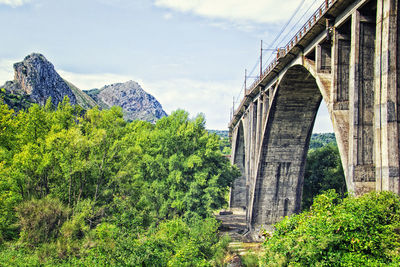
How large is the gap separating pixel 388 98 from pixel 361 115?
2.38m

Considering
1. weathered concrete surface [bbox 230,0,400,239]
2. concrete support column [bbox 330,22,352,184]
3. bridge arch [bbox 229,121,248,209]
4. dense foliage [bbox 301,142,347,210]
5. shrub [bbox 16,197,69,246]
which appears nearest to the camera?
weathered concrete surface [bbox 230,0,400,239]

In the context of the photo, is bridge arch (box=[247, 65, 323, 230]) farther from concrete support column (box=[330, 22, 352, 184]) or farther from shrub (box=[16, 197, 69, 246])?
shrub (box=[16, 197, 69, 246])

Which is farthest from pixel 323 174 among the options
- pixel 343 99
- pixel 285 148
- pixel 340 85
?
pixel 340 85

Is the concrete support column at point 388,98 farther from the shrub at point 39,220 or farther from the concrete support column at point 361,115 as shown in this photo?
the shrub at point 39,220

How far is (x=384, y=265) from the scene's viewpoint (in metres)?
Answer: 9.16

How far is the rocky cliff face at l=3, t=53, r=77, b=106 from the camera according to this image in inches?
3688

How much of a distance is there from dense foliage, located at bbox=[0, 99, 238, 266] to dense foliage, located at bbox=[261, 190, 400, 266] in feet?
18.1

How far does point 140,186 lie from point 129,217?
4.78 meters

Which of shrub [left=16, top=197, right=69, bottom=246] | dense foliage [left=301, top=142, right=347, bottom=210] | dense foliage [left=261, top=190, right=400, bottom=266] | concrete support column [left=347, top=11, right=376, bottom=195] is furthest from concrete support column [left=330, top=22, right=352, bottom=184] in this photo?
dense foliage [left=301, top=142, right=347, bottom=210]

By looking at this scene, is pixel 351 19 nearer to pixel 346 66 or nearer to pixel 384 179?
pixel 346 66

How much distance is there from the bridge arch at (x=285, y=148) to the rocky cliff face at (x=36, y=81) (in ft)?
261

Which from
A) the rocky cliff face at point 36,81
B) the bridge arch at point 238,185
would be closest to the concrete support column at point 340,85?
the bridge arch at point 238,185

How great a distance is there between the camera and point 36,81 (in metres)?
97.4

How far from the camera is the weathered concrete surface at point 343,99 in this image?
12.4m
